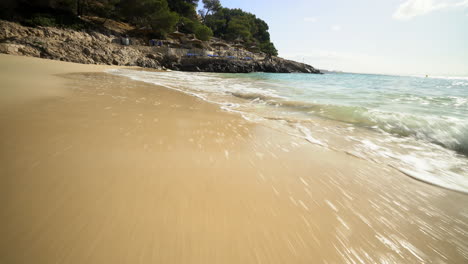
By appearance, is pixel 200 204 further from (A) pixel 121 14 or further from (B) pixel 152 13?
(A) pixel 121 14

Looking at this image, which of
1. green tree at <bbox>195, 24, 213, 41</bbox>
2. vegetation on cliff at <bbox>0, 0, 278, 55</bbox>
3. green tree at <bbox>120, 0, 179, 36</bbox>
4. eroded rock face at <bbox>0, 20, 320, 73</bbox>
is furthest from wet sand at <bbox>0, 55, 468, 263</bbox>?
green tree at <bbox>195, 24, 213, 41</bbox>

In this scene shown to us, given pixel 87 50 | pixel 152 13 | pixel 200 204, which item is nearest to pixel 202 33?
pixel 152 13

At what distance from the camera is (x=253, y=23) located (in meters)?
68.1

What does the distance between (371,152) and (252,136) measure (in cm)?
155

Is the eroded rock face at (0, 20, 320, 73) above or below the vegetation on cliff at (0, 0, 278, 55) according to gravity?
below

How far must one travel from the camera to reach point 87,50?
15836 millimetres

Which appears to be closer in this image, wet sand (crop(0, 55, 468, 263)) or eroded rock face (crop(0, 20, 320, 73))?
wet sand (crop(0, 55, 468, 263))

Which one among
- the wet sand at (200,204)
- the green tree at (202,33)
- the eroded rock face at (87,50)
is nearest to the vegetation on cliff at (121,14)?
the green tree at (202,33)

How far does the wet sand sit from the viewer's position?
908mm

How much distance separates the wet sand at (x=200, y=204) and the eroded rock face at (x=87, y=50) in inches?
652

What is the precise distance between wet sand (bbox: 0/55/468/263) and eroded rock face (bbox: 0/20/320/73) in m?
16.6

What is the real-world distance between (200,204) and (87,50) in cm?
2023

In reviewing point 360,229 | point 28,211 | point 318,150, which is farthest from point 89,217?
point 318,150

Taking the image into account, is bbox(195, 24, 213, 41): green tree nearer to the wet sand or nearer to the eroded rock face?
the eroded rock face
